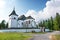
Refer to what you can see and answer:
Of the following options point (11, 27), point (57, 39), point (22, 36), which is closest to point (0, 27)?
point (11, 27)

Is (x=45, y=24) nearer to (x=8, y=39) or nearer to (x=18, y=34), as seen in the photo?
(x=18, y=34)

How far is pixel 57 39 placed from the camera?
6.91 metres

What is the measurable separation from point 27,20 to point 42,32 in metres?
1.71

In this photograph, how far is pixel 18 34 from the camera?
7883 mm

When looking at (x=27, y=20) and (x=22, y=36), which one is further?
(x=27, y=20)

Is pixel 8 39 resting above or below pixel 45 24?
below

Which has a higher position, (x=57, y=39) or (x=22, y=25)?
(x=22, y=25)

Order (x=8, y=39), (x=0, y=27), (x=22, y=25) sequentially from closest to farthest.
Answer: (x=8, y=39) < (x=0, y=27) < (x=22, y=25)

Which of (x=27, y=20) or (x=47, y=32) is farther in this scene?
(x=27, y=20)

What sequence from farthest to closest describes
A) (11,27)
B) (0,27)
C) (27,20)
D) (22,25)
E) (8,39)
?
(27,20) → (22,25) → (11,27) → (0,27) → (8,39)

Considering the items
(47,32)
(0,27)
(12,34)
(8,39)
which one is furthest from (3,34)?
(47,32)

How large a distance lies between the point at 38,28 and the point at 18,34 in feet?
3.32

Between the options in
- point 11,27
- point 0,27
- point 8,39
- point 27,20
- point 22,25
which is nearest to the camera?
point 8,39

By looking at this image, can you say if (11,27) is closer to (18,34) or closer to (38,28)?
(18,34)
